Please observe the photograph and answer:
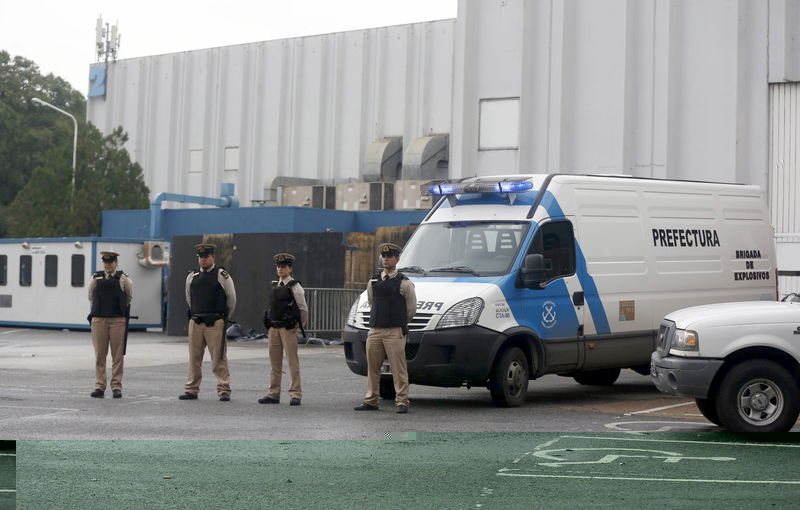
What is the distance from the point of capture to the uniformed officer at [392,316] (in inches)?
543

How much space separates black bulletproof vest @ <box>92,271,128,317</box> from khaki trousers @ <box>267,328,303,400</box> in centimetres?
218

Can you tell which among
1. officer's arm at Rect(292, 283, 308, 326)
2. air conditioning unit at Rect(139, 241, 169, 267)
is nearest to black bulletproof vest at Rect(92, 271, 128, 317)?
officer's arm at Rect(292, 283, 308, 326)

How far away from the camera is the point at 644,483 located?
9055 millimetres

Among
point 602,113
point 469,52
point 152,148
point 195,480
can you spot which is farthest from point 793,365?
point 152,148

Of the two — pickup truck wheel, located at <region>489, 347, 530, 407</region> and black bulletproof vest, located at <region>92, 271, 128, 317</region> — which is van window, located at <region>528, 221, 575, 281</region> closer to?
pickup truck wheel, located at <region>489, 347, 530, 407</region>

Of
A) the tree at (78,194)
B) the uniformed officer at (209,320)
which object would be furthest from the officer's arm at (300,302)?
the tree at (78,194)

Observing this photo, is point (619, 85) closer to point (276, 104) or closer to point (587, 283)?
point (587, 283)

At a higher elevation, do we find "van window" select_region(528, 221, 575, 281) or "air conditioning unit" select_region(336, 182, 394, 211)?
"air conditioning unit" select_region(336, 182, 394, 211)

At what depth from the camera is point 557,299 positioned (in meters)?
14.9

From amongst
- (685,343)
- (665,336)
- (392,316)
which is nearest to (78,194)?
(392,316)

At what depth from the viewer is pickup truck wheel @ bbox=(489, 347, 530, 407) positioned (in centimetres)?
1420

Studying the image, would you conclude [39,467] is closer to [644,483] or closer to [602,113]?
[644,483]

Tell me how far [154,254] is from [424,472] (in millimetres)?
24391

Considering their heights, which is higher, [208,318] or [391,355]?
[208,318]
